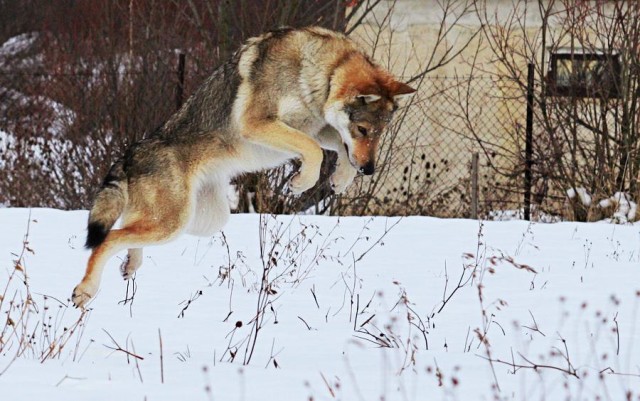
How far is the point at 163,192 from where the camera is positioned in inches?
214

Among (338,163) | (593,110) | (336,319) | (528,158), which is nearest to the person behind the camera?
(336,319)

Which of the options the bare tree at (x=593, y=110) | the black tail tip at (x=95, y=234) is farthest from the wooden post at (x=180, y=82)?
the black tail tip at (x=95, y=234)

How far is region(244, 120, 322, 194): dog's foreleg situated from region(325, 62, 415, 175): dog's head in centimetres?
21

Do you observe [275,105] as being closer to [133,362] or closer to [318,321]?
[318,321]

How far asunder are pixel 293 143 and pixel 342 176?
422mm

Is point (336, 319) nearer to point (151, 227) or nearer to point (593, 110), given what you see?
point (151, 227)

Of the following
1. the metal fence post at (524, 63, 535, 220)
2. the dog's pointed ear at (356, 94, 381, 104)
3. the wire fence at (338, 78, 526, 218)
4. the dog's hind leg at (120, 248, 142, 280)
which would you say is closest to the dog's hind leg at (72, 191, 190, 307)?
the dog's hind leg at (120, 248, 142, 280)

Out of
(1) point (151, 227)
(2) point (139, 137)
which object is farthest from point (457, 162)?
(1) point (151, 227)

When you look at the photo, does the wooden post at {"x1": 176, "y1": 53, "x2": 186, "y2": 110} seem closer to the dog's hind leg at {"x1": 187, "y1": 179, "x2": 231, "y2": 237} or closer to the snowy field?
the snowy field

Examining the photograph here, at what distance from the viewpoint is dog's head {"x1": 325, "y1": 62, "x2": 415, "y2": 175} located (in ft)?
17.5

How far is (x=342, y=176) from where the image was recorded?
5.55m

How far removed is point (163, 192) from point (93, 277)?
579 mm

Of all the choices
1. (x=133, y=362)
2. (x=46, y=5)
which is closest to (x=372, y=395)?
(x=133, y=362)

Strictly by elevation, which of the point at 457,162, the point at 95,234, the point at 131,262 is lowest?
the point at 131,262
